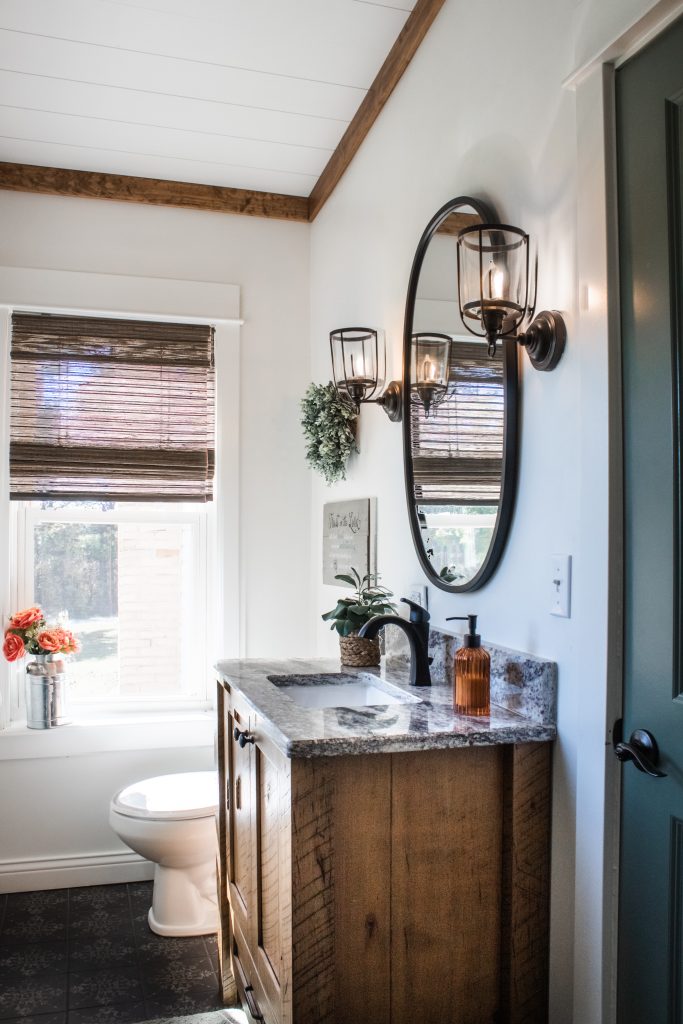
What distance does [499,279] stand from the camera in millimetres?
1645

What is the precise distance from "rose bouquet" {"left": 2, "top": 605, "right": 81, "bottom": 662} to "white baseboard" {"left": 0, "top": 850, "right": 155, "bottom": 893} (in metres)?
0.76

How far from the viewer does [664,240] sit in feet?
4.33

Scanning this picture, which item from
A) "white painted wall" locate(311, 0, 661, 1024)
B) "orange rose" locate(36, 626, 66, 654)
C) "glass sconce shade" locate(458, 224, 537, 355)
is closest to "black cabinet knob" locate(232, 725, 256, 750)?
"white painted wall" locate(311, 0, 661, 1024)

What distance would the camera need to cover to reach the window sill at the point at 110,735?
3.15 m

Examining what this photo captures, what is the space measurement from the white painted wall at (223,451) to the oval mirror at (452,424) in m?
1.24

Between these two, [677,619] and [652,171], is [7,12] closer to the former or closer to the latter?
[652,171]

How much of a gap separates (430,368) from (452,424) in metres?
0.21

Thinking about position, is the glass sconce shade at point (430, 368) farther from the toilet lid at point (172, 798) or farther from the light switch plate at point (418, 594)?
the toilet lid at point (172, 798)

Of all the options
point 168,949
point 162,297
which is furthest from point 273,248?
point 168,949

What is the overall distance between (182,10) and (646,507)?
187 cm

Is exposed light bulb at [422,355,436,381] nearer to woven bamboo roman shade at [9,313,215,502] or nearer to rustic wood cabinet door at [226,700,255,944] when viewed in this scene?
rustic wood cabinet door at [226,700,255,944]

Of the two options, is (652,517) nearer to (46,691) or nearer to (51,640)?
(51,640)

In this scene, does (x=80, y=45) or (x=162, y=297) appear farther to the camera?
(x=162, y=297)

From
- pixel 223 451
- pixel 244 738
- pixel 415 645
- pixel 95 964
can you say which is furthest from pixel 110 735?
pixel 415 645
